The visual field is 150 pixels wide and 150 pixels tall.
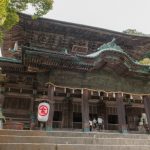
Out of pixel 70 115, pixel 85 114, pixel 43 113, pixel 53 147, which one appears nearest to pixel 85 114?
pixel 85 114

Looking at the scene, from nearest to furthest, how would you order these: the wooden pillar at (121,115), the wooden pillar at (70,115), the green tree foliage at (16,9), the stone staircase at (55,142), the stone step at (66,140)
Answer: the stone staircase at (55,142)
the stone step at (66,140)
the green tree foliage at (16,9)
the wooden pillar at (121,115)
the wooden pillar at (70,115)

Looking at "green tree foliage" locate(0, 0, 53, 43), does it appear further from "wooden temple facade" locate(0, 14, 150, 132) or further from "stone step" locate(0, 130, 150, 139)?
"stone step" locate(0, 130, 150, 139)

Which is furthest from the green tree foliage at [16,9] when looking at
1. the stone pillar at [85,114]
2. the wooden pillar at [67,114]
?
the wooden pillar at [67,114]

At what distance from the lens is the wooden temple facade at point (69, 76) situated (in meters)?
13.3

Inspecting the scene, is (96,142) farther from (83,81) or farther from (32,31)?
(32,31)

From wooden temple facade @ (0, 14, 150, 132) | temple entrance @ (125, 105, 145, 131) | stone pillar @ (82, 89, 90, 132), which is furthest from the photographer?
temple entrance @ (125, 105, 145, 131)

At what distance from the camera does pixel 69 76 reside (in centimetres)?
1399

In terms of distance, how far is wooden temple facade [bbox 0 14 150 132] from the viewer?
13289 millimetres

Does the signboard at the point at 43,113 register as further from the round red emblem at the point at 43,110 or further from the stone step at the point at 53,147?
the stone step at the point at 53,147

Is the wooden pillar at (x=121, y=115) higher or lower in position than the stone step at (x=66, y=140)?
higher

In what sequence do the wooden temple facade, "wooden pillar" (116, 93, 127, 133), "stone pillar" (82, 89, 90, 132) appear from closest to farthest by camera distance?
"stone pillar" (82, 89, 90, 132)
the wooden temple facade
"wooden pillar" (116, 93, 127, 133)

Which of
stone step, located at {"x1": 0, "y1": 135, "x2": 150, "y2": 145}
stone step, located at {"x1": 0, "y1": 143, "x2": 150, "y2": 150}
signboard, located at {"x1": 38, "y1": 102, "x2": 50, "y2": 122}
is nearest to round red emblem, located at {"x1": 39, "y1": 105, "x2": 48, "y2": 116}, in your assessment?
signboard, located at {"x1": 38, "y1": 102, "x2": 50, "y2": 122}

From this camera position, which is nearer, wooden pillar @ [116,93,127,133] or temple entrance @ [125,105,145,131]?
wooden pillar @ [116,93,127,133]

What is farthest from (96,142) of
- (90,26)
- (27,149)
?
(90,26)
